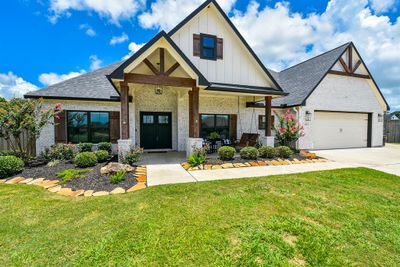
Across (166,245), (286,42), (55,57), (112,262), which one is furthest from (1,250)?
(286,42)

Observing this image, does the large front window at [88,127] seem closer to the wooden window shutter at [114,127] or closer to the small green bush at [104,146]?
the wooden window shutter at [114,127]

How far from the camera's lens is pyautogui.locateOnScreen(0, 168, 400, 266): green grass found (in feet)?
8.07

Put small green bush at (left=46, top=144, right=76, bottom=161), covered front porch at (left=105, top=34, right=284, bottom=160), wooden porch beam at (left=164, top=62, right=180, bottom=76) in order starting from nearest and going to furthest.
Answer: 1. wooden porch beam at (left=164, top=62, right=180, bottom=76)
2. small green bush at (left=46, top=144, right=76, bottom=161)
3. covered front porch at (left=105, top=34, right=284, bottom=160)

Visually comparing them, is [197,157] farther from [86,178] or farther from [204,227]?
[204,227]

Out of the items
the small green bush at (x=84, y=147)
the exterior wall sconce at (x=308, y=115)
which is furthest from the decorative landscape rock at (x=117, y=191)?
the exterior wall sconce at (x=308, y=115)

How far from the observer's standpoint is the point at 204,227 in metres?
3.10

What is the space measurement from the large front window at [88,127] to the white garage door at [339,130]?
42.5ft

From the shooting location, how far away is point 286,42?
14219mm

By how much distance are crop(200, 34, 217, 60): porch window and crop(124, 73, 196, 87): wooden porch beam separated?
110 inches

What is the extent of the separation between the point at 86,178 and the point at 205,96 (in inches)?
311

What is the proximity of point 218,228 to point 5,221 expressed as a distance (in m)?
3.73

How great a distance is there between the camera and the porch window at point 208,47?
32.7ft

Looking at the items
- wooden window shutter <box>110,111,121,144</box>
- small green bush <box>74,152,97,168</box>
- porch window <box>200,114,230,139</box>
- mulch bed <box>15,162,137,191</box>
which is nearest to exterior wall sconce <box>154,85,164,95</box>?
wooden window shutter <box>110,111,121,144</box>

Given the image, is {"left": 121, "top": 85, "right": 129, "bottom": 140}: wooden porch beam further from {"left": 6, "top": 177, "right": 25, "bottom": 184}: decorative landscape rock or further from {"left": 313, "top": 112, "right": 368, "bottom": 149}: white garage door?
{"left": 313, "top": 112, "right": 368, "bottom": 149}: white garage door
